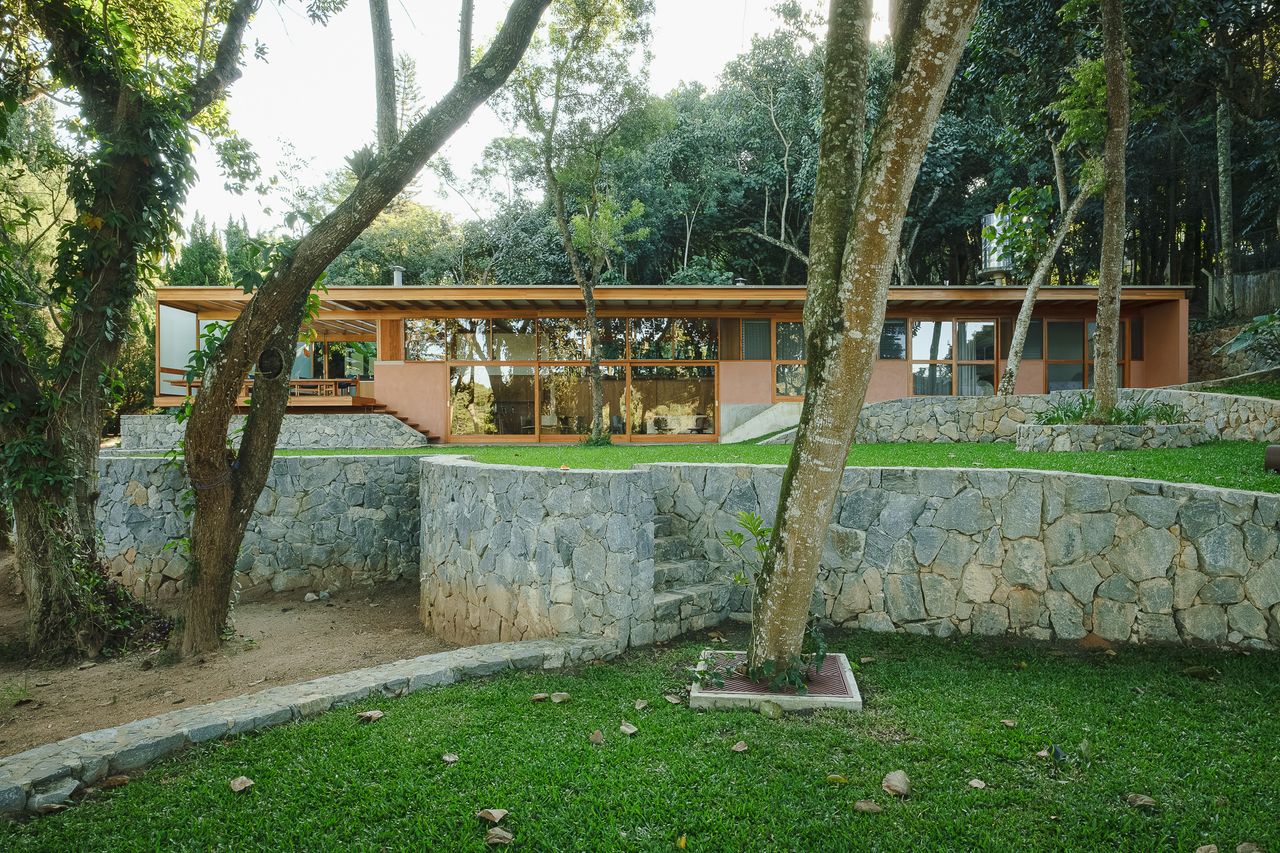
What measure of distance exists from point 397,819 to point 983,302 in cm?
1498

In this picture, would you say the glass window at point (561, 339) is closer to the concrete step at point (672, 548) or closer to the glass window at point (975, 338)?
the glass window at point (975, 338)

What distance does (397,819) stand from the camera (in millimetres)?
2672

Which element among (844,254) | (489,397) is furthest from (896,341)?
(844,254)

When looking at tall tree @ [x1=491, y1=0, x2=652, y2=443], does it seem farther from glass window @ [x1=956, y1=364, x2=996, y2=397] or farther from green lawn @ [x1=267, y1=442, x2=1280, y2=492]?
glass window @ [x1=956, y1=364, x2=996, y2=397]

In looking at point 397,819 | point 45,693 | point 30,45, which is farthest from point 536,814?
point 30,45

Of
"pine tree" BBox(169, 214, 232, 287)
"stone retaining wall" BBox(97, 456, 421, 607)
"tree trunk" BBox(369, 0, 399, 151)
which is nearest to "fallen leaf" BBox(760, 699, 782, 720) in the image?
"tree trunk" BBox(369, 0, 399, 151)

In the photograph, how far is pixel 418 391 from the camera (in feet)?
50.2

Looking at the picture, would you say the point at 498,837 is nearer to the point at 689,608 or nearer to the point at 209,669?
the point at 689,608

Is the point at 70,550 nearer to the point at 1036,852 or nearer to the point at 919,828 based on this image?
the point at 919,828

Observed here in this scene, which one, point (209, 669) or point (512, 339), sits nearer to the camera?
point (209, 669)

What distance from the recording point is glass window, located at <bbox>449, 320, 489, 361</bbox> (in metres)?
15.3

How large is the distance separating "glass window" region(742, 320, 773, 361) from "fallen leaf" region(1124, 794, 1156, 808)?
42.6 feet

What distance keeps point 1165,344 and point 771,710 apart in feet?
52.1

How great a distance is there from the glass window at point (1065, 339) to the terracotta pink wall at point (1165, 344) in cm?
136
